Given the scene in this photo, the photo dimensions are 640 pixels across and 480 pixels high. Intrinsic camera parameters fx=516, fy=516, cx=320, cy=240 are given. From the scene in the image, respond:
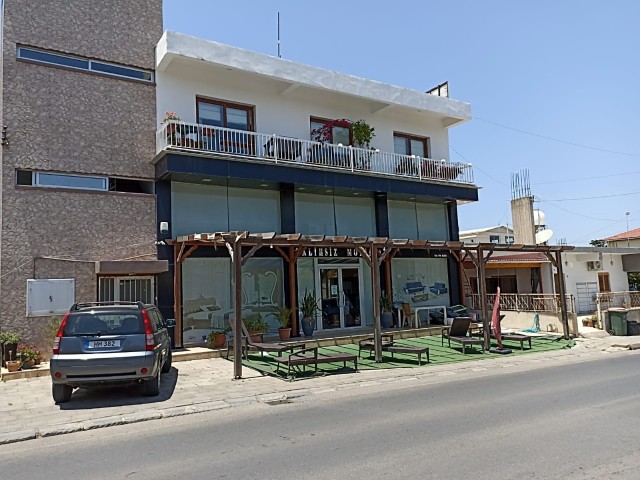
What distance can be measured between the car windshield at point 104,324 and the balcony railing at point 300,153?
20.7 ft

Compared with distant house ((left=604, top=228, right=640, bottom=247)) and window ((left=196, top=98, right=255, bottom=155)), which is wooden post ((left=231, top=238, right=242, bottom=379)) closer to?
window ((left=196, top=98, right=255, bottom=155))

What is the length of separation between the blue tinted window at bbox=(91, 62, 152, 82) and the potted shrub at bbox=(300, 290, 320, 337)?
8138 millimetres

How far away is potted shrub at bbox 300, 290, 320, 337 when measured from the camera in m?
15.8

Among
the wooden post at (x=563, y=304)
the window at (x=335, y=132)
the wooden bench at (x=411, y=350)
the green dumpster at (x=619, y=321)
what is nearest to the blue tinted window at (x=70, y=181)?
the window at (x=335, y=132)

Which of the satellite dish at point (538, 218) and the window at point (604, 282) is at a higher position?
the satellite dish at point (538, 218)

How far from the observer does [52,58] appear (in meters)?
13.8

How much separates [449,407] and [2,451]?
5925 millimetres

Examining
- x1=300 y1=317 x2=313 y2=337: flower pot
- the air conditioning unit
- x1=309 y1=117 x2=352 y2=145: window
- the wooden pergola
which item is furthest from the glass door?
the air conditioning unit

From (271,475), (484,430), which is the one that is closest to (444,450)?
(484,430)

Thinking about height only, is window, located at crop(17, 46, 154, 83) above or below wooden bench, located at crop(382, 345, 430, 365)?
above

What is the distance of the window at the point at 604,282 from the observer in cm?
2433

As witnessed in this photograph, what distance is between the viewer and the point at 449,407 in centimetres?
762

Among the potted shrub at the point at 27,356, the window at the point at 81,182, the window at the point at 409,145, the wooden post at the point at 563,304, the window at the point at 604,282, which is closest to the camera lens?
the potted shrub at the point at 27,356

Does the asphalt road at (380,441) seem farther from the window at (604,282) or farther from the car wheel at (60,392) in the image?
the window at (604,282)
